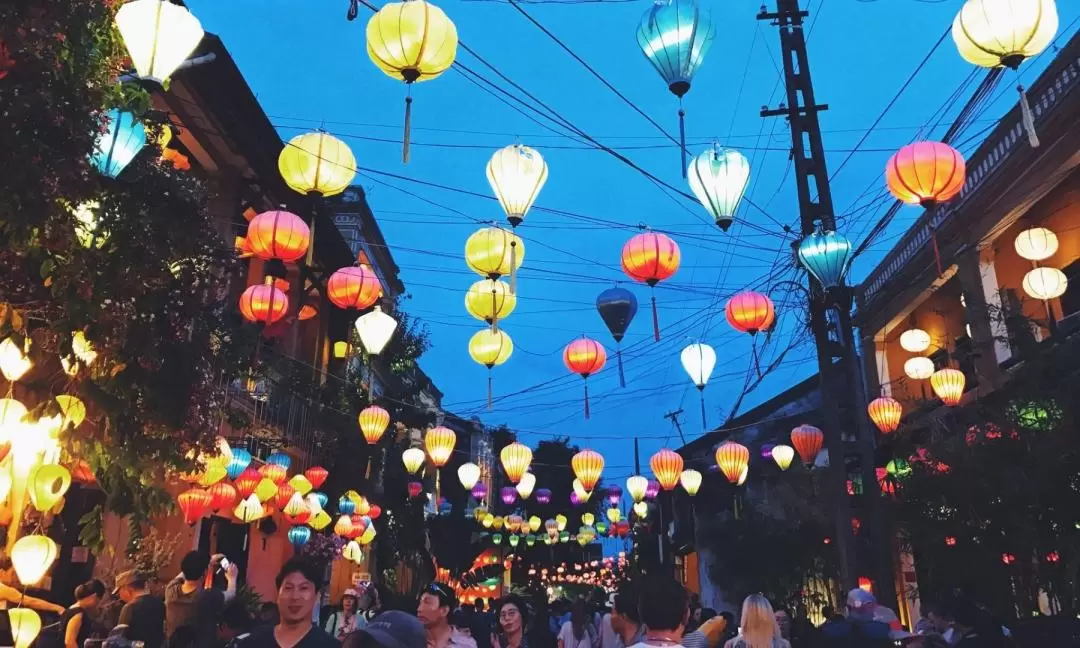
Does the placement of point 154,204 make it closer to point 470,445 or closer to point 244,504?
point 244,504

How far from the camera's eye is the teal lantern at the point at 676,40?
6.54m

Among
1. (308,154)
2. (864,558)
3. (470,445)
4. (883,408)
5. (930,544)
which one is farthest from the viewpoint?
(470,445)

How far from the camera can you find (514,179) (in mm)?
7402

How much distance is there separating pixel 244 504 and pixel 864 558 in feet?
41.6

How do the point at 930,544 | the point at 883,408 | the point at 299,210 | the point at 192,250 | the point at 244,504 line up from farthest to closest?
1. the point at 299,210
2. the point at 883,408
3. the point at 244,504
4. the point at 930,544
5. the point at 192,250

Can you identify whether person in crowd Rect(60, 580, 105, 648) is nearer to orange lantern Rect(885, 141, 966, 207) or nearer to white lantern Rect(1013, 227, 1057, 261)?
orange lantern Rect(885, 141, 966, 207)

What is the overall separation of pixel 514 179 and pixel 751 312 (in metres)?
4.05

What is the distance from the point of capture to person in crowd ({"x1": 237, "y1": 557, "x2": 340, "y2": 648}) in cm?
308

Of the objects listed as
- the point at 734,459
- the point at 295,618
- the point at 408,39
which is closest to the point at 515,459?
the point at 734,459

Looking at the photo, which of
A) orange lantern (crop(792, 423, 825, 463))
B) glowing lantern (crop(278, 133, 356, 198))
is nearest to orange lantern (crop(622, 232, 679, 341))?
glowing lantern (crop(278, 133, 356, 198))

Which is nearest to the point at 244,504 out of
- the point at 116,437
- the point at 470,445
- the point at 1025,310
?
the point at 116,437

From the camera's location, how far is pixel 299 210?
60.1ft

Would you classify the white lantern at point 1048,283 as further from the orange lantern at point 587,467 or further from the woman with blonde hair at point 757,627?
the woman with blonde hair at point 757,627

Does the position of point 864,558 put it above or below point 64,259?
below
